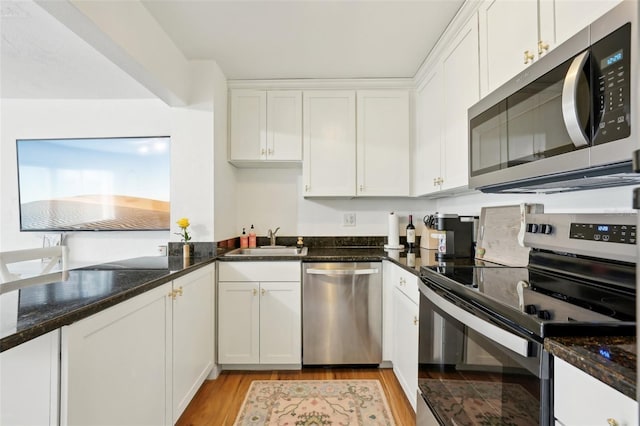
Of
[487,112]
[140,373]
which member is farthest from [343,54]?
[140,373]

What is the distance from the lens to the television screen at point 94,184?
279cm

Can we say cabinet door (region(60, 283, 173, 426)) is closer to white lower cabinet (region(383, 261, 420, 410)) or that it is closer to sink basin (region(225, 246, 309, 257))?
sink basin (region(225, 246, 309, 257))

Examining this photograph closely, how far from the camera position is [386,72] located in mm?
2543

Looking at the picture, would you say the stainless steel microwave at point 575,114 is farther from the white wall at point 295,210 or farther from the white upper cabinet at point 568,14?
the white wall at point 295,210

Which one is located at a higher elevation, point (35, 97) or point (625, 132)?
point (35, 97)

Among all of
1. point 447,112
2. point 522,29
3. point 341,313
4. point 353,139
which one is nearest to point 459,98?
point 447,112

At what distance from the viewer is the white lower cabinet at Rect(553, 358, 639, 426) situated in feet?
1.70

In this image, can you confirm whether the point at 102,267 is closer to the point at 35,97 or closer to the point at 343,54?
the point at 343,54

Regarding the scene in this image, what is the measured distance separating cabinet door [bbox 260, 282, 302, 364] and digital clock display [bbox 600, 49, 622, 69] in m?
1.99

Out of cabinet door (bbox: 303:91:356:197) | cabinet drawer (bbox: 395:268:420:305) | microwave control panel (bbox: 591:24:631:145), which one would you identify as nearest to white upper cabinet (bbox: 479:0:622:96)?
microwave control panel (bbox: 591:24:631:145)

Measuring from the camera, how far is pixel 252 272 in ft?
7.52

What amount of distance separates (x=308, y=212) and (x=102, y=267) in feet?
5.59

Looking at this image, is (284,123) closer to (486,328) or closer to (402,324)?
(402,324)

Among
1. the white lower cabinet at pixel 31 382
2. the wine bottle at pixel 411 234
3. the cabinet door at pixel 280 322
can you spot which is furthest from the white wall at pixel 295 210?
the white lower cabinet at pixel 31 382
